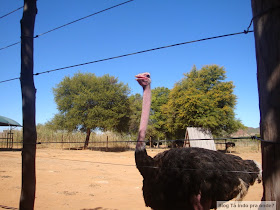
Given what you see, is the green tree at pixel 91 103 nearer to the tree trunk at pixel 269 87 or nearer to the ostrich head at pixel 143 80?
the ostrich head at pixel 143 80

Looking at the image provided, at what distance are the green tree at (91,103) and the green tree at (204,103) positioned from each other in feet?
16.2

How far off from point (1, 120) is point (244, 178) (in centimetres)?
1987

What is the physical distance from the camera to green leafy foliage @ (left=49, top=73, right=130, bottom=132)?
2388 centimetres

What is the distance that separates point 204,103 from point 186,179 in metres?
17.9

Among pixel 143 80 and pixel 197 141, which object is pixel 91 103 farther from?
pixel 143 80

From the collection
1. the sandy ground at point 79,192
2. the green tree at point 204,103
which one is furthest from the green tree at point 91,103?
the sandy ground at point 79,192

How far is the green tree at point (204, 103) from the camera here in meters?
20.1

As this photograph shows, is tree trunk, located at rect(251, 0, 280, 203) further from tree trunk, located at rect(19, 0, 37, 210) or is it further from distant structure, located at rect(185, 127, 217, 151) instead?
distant structure, located at rect(185, 127, 217, 151)

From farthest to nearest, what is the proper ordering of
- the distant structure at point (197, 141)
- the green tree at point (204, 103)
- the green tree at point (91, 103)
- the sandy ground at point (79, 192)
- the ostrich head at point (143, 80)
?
the green tree at point (91, 103), the green tree at point (204, 103), the distant structure at point (197, 141), the sandy ground at point (79, 192), the ostrich head at point (143, 80)

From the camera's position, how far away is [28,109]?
Result: 10.8 feet

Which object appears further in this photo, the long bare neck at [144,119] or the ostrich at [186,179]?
the long bare neck at [144,119]

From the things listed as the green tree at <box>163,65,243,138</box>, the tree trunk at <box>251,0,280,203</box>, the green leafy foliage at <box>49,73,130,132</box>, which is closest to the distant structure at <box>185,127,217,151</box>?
the green tree at <box>163,65,243,138</box>

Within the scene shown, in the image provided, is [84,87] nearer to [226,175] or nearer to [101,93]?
[101,93]

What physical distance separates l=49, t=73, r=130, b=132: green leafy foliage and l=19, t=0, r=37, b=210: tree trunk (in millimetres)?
20252
